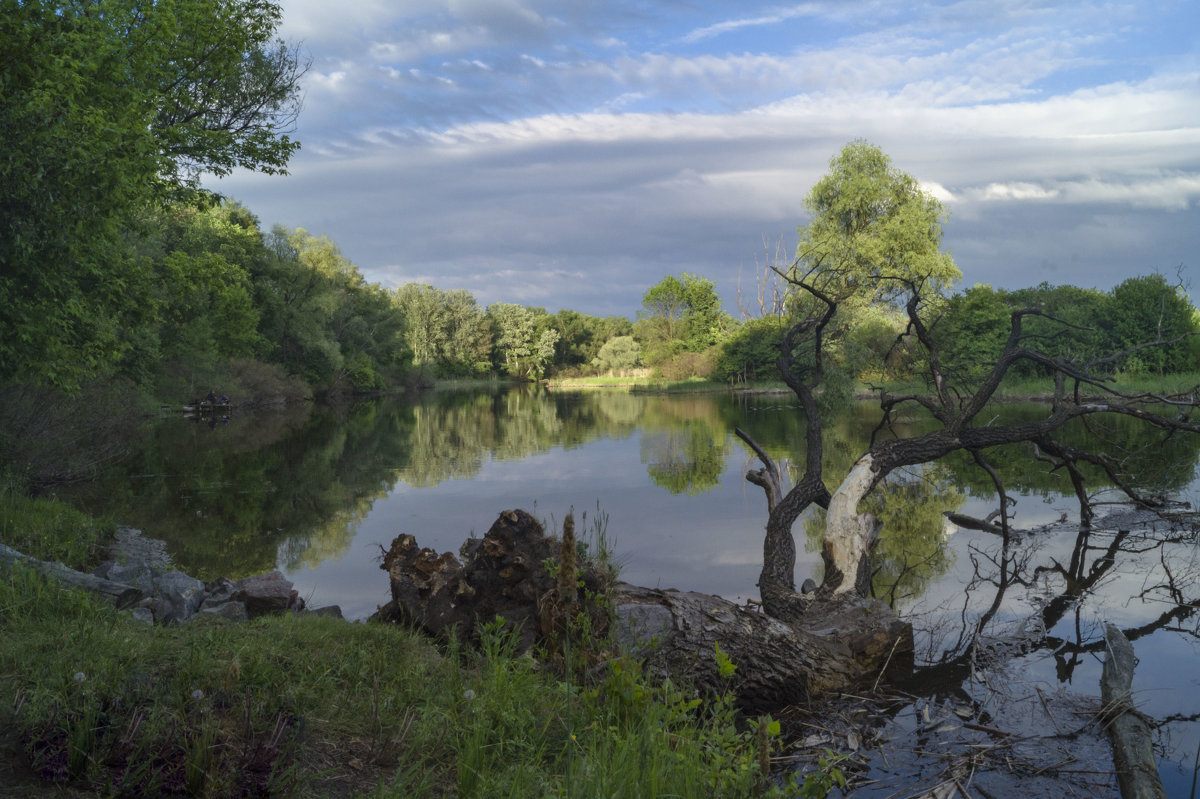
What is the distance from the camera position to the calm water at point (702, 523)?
7.86 m

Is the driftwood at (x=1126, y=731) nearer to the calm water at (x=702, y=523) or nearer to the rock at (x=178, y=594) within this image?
the calm water at (x=702, y=523)

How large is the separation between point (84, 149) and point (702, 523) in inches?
408

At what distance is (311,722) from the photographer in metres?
3.96

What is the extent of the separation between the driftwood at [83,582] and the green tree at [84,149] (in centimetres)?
558

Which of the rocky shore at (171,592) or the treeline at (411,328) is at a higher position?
the treeline at (411,328)

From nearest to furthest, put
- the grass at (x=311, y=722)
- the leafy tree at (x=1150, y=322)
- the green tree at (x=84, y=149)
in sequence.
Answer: the grass at (x=311, y=722) < the green tree at (x=84, y=149) < the leafy tree at (x=1150, y=322)

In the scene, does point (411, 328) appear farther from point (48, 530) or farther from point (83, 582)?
point (83, 582)

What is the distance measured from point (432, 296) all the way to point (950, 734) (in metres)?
91.6

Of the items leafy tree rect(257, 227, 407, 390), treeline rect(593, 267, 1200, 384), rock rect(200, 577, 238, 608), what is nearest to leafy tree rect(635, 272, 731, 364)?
treeline rect(593, 267, 1200, 384)

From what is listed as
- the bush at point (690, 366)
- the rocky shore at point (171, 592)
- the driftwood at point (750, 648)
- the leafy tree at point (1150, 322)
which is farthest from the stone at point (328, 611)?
the bush at point (690, 366)

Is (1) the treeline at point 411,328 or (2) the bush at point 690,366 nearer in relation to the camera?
(1) the treeline at point 411,328

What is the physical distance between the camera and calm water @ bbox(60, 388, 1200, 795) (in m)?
7.86

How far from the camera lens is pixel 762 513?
46.7 ft

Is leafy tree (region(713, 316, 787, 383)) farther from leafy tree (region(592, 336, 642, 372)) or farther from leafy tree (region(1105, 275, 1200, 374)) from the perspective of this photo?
leafy tree (region(1105, 275, 1200, 374))
